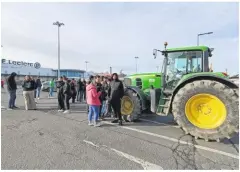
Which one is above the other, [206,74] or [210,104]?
[206,74]

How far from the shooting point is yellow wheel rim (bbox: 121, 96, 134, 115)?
678 cm

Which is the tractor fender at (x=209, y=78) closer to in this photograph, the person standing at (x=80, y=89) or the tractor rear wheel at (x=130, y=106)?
the tractor rear wheel at (x=130, y=106)

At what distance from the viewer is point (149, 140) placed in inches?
185

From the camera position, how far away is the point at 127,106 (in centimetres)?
694

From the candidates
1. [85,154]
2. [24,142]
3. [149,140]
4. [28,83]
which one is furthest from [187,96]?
[28,83]

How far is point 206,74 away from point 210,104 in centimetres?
79

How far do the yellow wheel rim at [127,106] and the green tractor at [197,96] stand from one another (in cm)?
104

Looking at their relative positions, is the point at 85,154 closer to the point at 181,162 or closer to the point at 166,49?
the point at 181,162

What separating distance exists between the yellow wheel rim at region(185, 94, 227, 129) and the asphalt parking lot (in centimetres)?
49

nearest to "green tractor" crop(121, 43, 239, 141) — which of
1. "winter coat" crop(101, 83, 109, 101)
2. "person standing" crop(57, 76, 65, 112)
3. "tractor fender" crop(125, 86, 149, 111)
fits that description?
"tractor fender" crop(125, 86, 149, 111)

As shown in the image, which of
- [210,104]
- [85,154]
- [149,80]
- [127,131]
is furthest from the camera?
[149,80]

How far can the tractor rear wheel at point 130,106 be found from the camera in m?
6.53

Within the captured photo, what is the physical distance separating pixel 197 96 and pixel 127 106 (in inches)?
107

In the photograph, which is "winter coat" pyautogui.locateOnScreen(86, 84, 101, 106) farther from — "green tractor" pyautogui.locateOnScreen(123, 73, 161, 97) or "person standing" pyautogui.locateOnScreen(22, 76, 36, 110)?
"person standing" pyautogui.locateOnScreen(22, 76, 36, 110)
